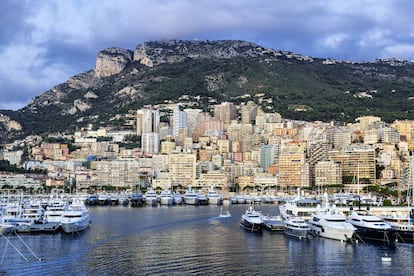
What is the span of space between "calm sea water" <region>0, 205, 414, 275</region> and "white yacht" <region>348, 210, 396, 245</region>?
2054 mm

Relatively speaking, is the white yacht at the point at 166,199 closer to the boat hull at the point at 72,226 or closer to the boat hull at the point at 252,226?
the boat hull at the point at 252,226

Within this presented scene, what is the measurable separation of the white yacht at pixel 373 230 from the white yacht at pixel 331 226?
2.68ft

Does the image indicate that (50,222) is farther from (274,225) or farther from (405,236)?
(405,236)

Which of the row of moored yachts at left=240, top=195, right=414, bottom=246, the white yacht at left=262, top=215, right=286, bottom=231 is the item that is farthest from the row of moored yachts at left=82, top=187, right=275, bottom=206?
the row of moored yachts at left=240, top=195, right=414, bottom=246

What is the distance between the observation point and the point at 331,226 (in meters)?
44.7

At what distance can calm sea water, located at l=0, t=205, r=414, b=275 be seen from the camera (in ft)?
106

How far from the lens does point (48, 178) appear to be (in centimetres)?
13125

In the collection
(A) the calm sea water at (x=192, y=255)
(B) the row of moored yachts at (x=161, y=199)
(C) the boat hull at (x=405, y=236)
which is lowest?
(A) the calm sea water at (x=192, y=255)

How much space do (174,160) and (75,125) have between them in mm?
63999

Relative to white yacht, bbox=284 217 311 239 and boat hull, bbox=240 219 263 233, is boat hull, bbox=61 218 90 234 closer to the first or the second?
boat hull, bbox=240 219 263 233

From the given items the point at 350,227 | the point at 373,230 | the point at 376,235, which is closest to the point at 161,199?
the point at 350,227

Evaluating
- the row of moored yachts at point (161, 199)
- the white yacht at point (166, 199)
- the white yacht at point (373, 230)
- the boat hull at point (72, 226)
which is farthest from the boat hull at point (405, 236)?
the white yacht at point (166, 199)

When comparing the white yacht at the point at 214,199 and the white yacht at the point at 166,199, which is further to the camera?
the white yacht at the point at 214,199

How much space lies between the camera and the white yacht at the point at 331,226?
43656 millimetres
